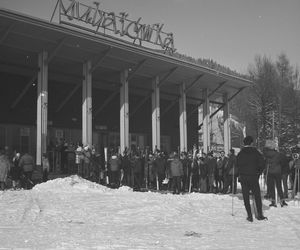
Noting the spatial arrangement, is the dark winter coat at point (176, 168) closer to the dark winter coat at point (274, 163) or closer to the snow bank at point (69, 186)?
the snow bank at point (69, 186)

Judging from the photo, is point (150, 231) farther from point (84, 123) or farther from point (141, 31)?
point (141, 31)

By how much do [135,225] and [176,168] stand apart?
8824 millimetres

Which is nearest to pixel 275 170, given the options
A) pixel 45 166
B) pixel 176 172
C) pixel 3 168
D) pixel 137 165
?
pixel 176 172

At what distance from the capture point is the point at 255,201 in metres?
9.42

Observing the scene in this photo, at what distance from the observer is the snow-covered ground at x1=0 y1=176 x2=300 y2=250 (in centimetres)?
683

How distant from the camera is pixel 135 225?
880cm

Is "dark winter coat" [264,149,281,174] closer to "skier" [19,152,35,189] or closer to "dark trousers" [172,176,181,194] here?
"dark trousers" [172,176,181,194]

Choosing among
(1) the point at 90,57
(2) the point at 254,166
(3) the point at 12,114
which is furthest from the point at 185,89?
(2) the point at 254,166

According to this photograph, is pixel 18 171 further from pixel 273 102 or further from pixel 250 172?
pixel 273 102

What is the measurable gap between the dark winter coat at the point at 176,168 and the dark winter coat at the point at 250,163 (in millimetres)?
7903

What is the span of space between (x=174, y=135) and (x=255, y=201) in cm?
2462

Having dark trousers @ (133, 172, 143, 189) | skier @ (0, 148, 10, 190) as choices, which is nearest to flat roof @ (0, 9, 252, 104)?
skier @ (0, 148, 10, 190)

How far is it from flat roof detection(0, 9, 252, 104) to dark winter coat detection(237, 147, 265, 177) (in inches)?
447

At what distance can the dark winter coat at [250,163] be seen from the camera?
945cm
